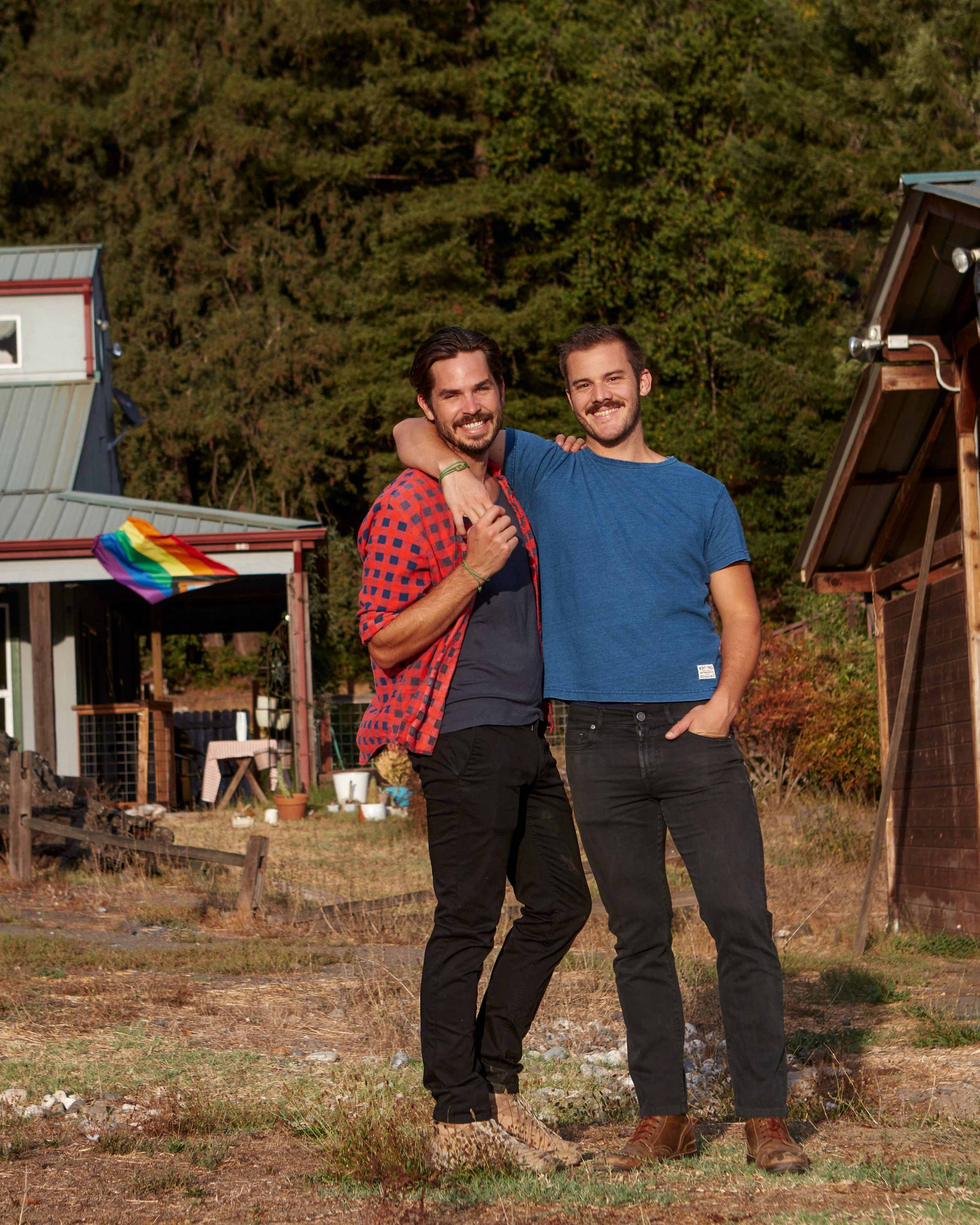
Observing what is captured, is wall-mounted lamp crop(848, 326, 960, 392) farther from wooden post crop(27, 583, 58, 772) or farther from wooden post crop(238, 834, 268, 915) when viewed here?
wooden post crop(27, 583, 58, 772)

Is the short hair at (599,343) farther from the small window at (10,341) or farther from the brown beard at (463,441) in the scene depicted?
the small window at (10,341)

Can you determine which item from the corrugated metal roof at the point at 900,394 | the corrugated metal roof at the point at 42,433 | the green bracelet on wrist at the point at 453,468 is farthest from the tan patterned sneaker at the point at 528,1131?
the corrugated metal roof at the point at 42,433

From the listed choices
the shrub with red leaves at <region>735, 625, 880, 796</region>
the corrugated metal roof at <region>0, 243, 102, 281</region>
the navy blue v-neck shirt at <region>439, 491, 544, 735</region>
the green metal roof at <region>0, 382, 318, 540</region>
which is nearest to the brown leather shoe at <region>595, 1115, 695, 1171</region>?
the navy blue v-neck shirt at <region>439, 491, 544, 735</region>

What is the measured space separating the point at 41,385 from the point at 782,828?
11595mm

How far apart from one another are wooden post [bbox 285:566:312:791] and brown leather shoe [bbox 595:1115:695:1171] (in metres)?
12.1

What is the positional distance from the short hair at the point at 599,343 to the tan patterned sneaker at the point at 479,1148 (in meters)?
1.96

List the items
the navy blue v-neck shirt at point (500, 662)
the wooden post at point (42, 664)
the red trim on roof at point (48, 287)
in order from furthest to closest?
the red trim on roof at point (48, 287) → the wooden post at point (42, 664) → the navy blue v-neck shirt at point (500, 662)

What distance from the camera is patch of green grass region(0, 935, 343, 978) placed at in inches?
285

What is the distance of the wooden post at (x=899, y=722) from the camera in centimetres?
820

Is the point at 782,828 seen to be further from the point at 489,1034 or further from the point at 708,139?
the point at 708,139

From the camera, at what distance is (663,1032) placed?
3623 mm

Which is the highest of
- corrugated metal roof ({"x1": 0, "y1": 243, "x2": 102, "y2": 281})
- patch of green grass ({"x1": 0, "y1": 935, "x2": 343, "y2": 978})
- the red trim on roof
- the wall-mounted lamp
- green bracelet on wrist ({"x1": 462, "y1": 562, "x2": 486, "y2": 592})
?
corrugated metal roof ({"x1": 0, "y1": 243, "x2": 102, "y2": 281})

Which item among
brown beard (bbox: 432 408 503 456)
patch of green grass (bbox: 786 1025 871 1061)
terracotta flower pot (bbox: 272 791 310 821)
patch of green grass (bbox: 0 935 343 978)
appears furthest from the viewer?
terracotta flower pot (bbox: 272 791 310 821)

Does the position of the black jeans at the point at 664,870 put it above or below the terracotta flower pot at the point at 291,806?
above
